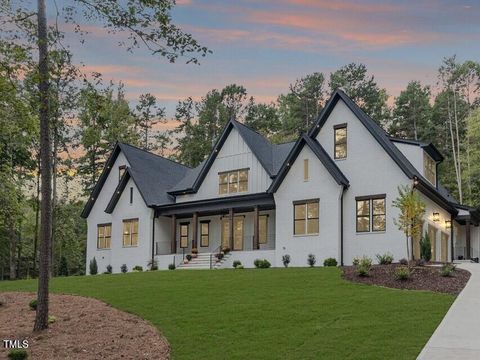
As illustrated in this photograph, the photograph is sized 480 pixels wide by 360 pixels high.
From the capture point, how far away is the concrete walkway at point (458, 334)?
10.0 meters

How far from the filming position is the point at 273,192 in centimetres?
2838

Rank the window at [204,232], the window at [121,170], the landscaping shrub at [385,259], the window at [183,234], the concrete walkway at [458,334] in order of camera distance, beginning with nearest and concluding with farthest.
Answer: the concrete walkway at [458,334] < the landscaping shrub at [385,259] < the window at [204,232] < the window at [183,234] < the window at [121,170]

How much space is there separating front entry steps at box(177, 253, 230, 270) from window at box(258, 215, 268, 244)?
2.21 m

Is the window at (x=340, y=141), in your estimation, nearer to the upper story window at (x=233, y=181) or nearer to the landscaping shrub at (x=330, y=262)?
the landscaping shrub at (x=330, y=262)

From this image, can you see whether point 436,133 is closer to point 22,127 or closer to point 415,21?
point 415,21

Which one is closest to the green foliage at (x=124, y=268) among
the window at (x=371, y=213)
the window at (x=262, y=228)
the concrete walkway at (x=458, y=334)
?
the window at (x=262, y=228)

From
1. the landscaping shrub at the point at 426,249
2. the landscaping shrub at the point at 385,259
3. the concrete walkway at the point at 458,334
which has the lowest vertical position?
the concrete walkway at the point at 458,334

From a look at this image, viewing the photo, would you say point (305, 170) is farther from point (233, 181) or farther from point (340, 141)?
point (233, 181)

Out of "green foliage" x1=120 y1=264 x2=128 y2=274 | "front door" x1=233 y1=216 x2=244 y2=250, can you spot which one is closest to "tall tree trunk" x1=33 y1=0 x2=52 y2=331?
"front door" x1=233 y1=216 x2=244 y2=250

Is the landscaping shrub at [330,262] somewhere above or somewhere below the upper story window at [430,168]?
below

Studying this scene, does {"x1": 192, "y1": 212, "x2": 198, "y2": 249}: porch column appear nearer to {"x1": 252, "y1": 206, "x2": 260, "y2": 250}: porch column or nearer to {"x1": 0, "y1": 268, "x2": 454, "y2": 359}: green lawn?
{"x1": 252, "y1": 206, "x2": 260, "y2": 250}: porch column

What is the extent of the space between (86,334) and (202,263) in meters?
16.9

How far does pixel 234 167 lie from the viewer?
105ft

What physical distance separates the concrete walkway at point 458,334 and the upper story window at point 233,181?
17.3m
